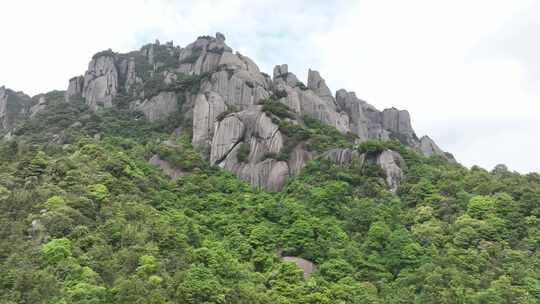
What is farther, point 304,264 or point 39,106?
point 39,106

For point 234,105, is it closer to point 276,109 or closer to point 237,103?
point 237,103

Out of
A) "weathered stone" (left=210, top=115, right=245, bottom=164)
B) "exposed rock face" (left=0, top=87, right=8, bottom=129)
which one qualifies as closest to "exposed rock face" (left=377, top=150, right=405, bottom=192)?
"weathered stone" (left=210, top=115, right=245, bottom=164)

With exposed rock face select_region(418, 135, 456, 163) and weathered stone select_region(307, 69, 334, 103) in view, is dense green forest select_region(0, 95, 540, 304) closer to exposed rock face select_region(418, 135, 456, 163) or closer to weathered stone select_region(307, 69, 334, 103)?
weathered stone select_region(307, 69, 334, 103)

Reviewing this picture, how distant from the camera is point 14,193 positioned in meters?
35.4

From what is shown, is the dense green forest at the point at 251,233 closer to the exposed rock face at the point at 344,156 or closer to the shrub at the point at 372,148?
the shrub at the point at 372,148

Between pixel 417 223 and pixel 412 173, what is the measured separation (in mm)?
10357

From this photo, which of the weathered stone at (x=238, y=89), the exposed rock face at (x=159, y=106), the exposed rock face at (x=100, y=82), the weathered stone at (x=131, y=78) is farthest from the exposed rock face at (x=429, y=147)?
the exposed rock face at (x=100, y=82)

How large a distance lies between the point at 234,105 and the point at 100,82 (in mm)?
26466

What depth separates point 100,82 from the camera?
84.8 m

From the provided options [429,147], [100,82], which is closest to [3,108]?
[100,82]

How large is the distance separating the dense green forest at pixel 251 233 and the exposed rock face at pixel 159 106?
667 inches

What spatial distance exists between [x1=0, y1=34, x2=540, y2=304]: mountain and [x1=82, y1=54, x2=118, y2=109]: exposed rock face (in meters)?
5.40

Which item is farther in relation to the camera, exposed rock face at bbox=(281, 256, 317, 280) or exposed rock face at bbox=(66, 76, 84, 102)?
exposed rock face at bbox=(66, 76, 84, 102)

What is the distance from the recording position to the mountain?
31016 millimetres
